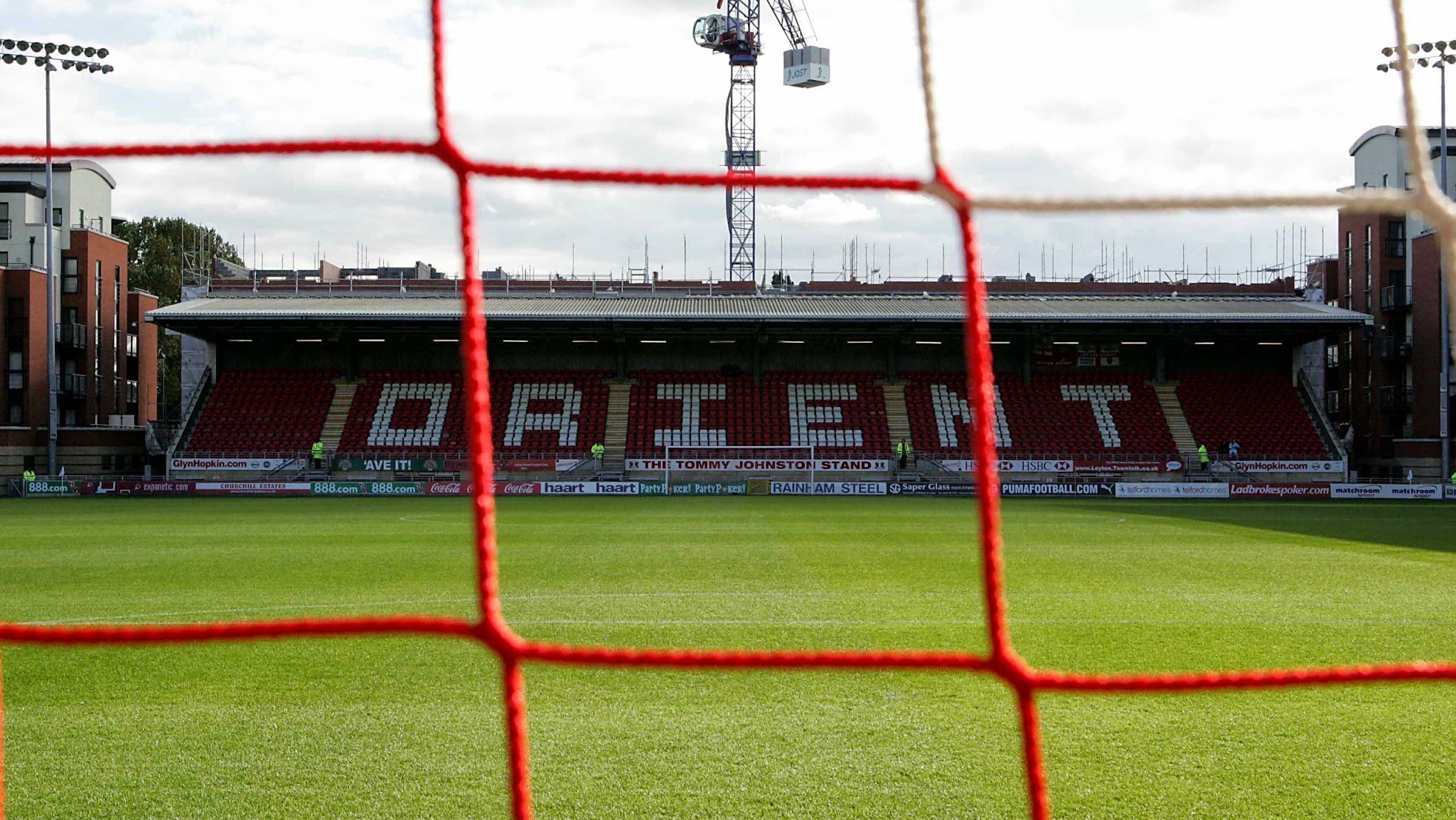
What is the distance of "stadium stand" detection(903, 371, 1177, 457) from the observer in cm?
3047

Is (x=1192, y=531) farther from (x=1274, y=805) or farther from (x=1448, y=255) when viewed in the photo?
(x=1448, y=255)

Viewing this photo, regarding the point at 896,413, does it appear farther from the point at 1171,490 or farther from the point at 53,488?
the point at 53,488

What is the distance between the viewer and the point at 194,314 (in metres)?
29.8

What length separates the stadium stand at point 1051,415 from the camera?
30.5 m

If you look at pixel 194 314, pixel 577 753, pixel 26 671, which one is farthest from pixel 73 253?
pixel 577 753

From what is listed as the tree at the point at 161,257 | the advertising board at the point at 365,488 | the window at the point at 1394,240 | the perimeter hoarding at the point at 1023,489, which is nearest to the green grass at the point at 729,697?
the advertising board at the point at 365,488

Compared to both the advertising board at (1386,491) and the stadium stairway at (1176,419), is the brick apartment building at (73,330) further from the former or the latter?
the advertising board at (1386,491)

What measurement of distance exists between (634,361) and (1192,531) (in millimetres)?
20899

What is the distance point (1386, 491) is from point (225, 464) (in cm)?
2818

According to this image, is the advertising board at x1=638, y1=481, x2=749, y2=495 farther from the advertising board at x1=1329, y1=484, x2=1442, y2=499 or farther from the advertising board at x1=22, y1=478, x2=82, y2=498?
the advertising board at x1=1329, y1=484, x2=1442, y2=499

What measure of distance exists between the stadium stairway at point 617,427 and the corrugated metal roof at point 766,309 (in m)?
2.47

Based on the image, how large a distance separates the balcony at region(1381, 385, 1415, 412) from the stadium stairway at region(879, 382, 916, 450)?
14078 mm

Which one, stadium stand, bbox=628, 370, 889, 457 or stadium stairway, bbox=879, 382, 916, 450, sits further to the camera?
stadium stairway, bbox=879, 382, 916, 450

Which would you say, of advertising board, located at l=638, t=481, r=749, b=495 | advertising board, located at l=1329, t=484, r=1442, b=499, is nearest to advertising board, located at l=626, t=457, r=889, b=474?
advertising board, located at l=638, t=481, r=749, b=495
